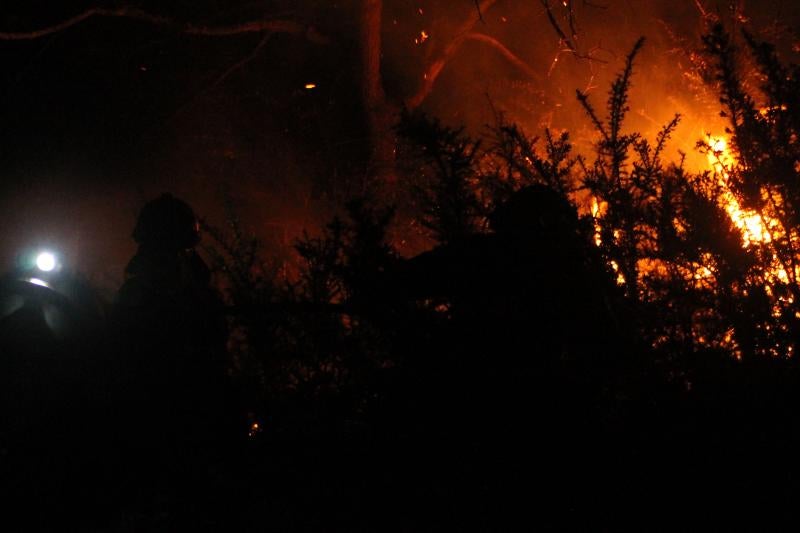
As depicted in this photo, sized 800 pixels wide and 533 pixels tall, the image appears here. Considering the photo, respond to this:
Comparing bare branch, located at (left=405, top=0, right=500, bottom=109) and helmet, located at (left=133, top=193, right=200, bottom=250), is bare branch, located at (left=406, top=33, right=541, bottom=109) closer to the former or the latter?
bare branch, located at (left=405, top=0, right=500, bottom=109)

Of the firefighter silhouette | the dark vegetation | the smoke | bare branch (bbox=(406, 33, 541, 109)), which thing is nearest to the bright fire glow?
the dark vegetation

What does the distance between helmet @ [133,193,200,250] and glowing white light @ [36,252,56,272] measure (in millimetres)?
945

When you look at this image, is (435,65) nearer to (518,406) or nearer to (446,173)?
(446,173)

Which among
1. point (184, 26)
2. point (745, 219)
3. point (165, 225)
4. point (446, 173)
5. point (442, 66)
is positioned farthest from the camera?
point (442, 66)

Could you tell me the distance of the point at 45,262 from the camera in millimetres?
2561

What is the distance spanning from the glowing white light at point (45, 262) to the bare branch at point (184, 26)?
21.4ft

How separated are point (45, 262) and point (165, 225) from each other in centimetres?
114

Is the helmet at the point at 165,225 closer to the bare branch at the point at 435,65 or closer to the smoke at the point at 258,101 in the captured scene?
the smoke at the point at 258,101

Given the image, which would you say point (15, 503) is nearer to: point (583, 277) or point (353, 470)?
point (353, 470)

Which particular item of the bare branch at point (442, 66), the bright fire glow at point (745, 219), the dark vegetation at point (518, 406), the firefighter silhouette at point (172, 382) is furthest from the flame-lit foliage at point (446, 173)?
the bare branch at point (442, 66)

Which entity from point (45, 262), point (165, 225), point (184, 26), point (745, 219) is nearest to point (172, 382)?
point (45, 262)

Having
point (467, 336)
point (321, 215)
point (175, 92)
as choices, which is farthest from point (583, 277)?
point (175, 92)

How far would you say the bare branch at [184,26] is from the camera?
8406 mm

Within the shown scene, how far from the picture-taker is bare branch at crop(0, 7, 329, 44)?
841 cm
